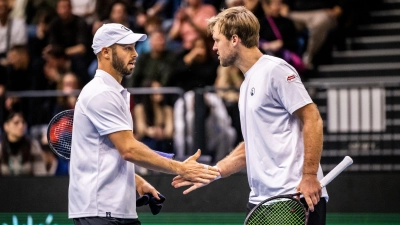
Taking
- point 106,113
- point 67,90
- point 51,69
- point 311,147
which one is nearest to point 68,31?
point 51,69

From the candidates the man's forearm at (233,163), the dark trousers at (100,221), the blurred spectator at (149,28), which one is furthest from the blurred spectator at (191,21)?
the dark trousers at (100,221)

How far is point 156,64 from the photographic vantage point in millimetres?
12688

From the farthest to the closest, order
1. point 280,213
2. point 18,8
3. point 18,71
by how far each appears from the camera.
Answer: point 18,8 → point 18,71 → point 280,213

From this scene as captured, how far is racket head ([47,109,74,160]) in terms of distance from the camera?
6.30 m

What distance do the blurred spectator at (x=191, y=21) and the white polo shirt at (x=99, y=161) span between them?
712 centimetres

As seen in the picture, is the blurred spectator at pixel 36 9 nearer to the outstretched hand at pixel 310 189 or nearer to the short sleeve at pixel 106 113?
the short sleeve at pixel 106 113

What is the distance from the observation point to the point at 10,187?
12.0 meters

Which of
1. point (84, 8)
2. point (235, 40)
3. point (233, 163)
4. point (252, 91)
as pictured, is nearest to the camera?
point (252, 91)

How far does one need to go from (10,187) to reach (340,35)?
17.5 ft

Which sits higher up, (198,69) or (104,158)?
(104,158)

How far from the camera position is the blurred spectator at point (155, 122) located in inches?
460

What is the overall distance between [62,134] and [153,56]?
21.6 feet

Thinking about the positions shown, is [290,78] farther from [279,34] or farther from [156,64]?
[156,64]

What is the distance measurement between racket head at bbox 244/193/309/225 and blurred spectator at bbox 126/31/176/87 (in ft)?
23.2
